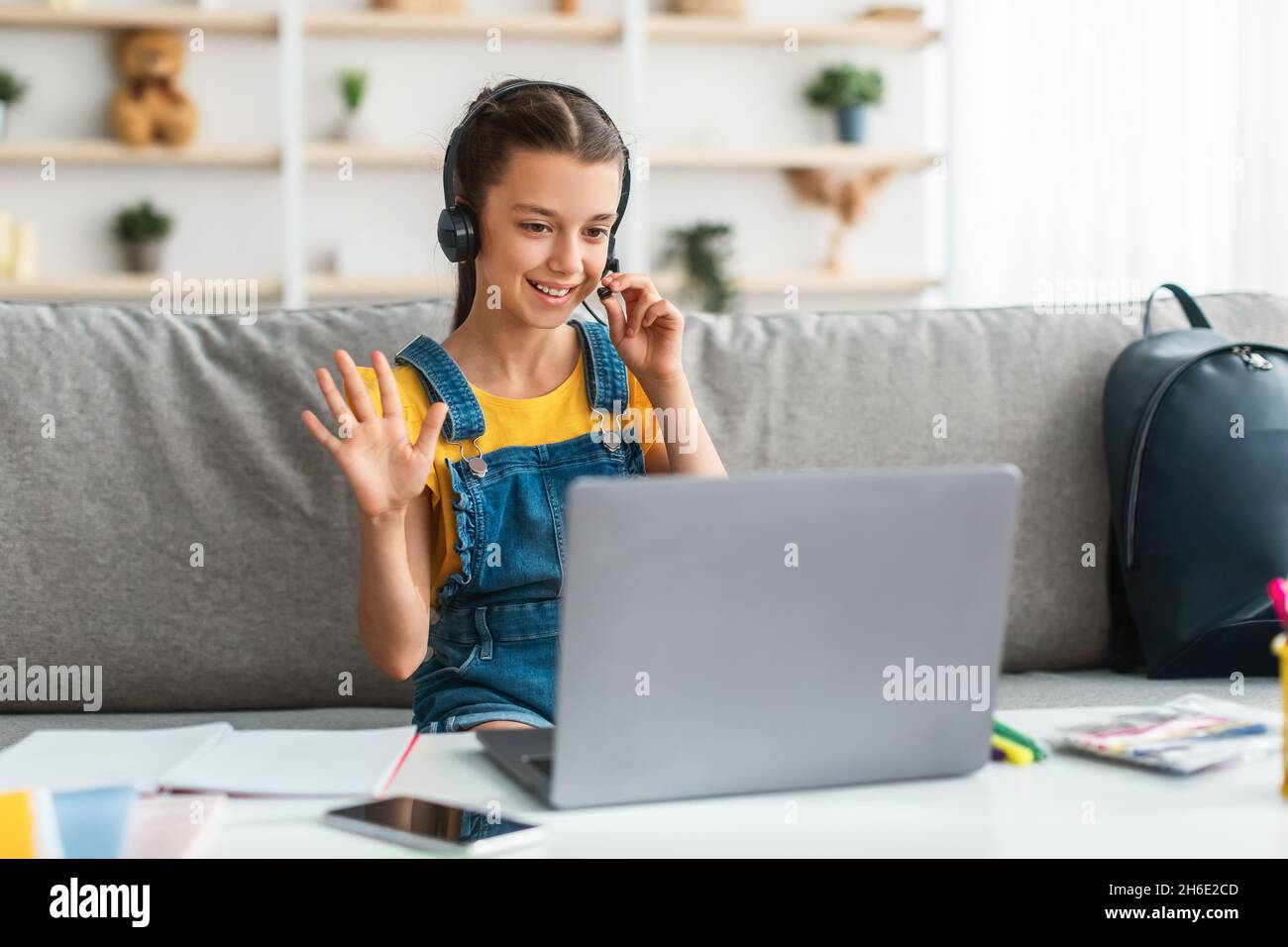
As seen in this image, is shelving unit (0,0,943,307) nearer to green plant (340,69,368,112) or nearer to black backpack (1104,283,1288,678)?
green plant (340,69,368,112)

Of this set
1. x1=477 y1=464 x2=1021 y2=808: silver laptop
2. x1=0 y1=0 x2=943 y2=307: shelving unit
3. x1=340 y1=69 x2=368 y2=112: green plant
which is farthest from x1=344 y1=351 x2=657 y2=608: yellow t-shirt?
x1=340 y1=69 x2=368 y2=112: green plant

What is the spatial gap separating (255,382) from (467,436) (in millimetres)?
375

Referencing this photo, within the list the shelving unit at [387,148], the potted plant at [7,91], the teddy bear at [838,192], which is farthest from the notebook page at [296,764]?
the teddy bear at [838,192]

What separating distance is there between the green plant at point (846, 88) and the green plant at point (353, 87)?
4.78 feet

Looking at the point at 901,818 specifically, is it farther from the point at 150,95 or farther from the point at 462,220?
Result: the point at 150,95

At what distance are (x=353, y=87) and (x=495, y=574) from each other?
2995mm

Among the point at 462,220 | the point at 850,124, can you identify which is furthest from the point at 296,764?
the point at 850,124

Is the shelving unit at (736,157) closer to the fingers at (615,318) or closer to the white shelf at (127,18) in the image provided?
the white shelf at (127,18)

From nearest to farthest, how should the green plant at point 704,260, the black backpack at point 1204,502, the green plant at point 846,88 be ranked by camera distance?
the black backpack at point 1204,502 → the green plant at point 704,260 → the green plant at point 846,88

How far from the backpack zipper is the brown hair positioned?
70 cm

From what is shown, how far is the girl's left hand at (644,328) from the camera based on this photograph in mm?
1257

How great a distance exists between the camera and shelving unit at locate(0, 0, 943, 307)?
3.73m

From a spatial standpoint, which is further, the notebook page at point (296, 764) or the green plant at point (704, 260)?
the green plant at point (704, 260)
